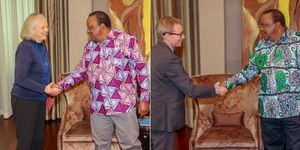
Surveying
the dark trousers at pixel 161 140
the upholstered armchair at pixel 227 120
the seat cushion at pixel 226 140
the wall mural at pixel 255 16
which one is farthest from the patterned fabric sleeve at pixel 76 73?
→ the wall mural at pixel 255 16

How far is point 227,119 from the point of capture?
326cm

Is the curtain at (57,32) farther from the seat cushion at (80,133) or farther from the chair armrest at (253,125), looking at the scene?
the chair armrest at (253,125)

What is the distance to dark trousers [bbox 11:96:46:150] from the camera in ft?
8.16

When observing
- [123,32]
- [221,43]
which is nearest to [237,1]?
[221,43]

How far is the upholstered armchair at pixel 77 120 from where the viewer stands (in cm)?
260

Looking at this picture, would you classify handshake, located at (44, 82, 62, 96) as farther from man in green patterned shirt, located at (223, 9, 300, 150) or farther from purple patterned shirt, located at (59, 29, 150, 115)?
man in green patterned shirt, located at (223, 9, 300, 150)

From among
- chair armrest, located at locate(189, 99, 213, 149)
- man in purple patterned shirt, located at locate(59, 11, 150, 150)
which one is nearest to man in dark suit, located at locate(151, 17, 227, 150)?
man in purple patterned shirt, located at locate(59, 11, 150, 150)

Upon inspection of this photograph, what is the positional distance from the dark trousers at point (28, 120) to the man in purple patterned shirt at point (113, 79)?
27cm

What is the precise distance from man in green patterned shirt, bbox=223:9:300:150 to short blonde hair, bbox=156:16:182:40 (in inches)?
20.3

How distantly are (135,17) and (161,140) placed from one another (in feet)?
2.20

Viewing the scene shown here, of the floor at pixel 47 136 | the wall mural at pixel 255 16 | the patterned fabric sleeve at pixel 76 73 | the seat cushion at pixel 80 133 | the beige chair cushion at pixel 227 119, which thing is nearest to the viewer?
the patterned fabric sleeve at pixel 76 73

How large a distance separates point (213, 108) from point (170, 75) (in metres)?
0.95

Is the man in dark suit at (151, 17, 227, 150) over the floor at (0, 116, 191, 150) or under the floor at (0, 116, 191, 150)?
over

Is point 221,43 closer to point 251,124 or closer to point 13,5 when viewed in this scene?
point 251,124
